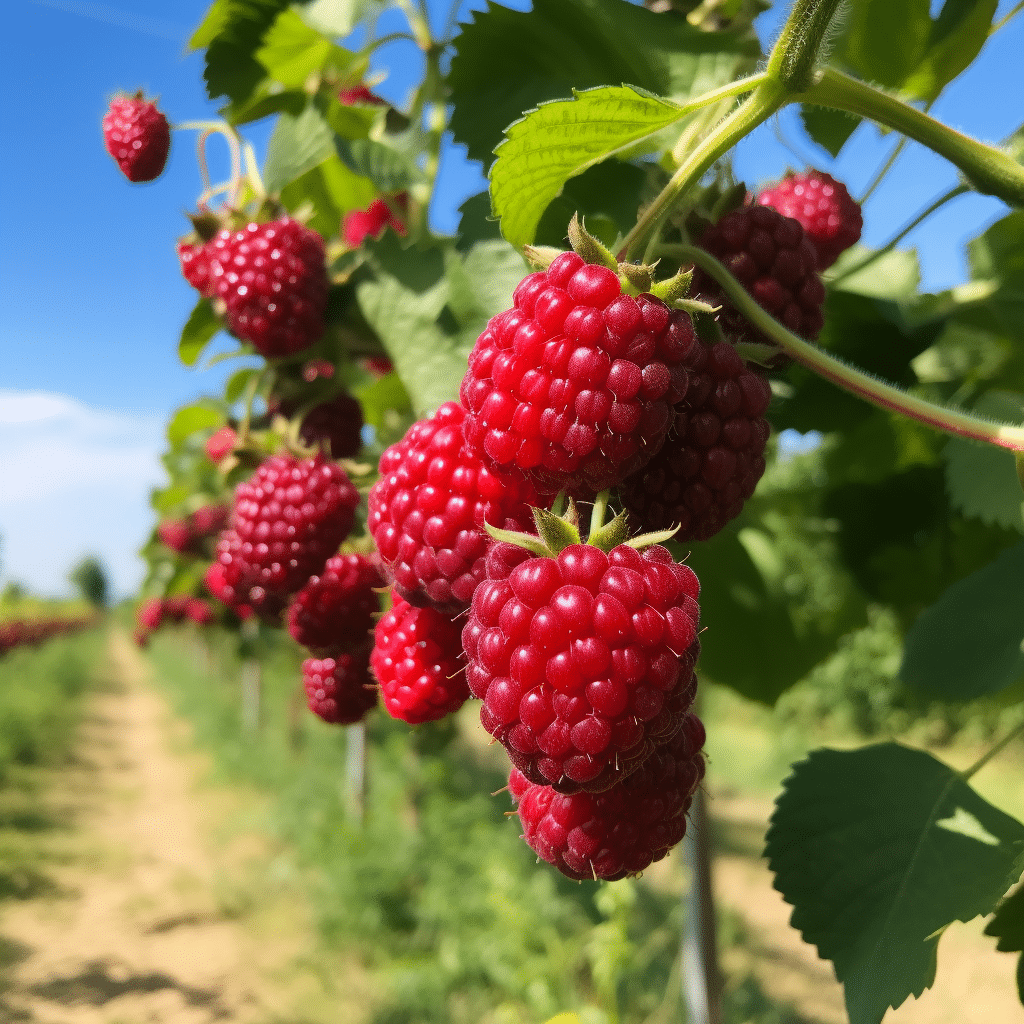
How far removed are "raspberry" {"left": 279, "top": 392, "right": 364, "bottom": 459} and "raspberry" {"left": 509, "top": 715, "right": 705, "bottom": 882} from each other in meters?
0.63

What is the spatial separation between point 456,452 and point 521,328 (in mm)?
136

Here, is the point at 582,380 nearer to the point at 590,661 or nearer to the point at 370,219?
the point at 590,661

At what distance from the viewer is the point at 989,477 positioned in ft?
3.15

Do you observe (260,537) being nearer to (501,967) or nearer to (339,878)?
(501,967)

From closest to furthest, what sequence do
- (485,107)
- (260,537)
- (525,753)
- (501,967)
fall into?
(525,753), (485,107), (260,537), (501,967)

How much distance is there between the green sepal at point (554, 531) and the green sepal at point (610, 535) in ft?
0.04

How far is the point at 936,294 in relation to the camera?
1.19 m

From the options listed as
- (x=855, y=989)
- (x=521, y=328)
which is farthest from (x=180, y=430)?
(x=855, y=989)

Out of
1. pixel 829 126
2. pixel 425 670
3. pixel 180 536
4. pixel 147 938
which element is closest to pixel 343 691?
pixel 425 670

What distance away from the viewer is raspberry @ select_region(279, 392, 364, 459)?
41.8 inches

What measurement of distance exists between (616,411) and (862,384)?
0.62ft

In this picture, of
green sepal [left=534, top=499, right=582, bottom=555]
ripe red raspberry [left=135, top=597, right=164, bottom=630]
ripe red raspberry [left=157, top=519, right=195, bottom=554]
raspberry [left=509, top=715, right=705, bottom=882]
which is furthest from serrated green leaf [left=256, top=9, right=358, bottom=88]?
ripe red raspberry [left=135, top=597, right=164, bottom=630]

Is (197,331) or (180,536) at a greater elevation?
(197,331)

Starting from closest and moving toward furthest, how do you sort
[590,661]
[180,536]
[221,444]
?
1. [590,661]
2. [221,444]
3. [180,536]
